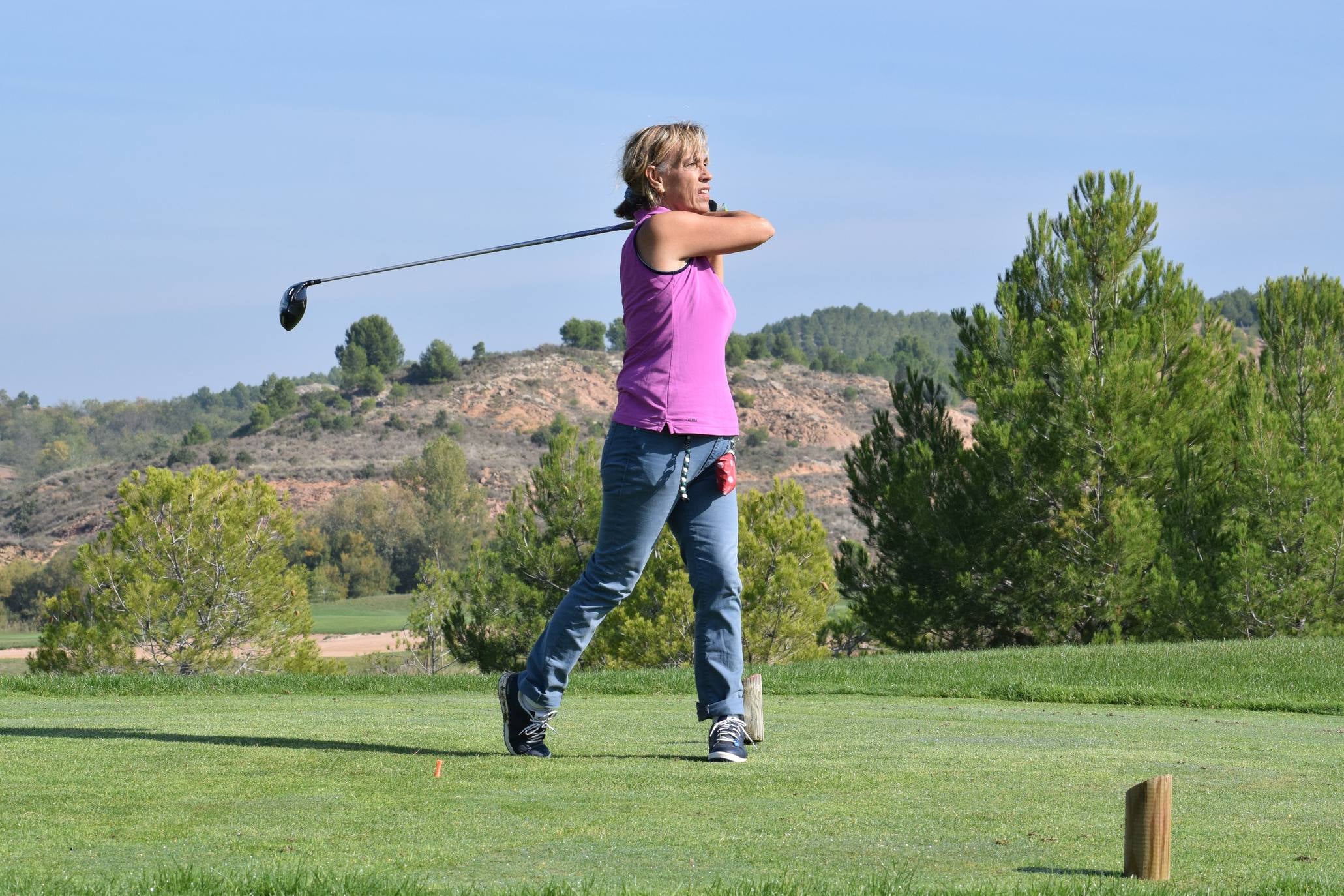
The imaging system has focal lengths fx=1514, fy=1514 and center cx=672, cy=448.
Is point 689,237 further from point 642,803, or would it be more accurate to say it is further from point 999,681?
point 999,681

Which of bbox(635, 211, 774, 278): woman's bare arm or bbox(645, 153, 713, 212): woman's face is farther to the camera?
bbox(645, 153, 713, 212): woman's face

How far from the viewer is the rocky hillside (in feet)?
340

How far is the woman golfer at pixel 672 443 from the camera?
16.4 ft

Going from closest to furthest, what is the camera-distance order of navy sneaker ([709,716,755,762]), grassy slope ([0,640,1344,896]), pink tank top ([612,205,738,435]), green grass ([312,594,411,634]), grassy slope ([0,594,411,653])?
1. grassy slope ([0,640,1344,896])
2. navy sneaker ([709,716,755,762])
3. pink tank top ([612,205,738,435])
4. grassy slope ([0,594,411,653])
5. green grass ([312,594,411,634])

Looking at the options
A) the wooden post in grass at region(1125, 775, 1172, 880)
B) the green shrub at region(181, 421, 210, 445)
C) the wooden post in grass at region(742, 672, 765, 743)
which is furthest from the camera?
the green shrub at region(181, 421, 210, 445)

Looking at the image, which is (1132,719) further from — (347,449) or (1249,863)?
(347,449)

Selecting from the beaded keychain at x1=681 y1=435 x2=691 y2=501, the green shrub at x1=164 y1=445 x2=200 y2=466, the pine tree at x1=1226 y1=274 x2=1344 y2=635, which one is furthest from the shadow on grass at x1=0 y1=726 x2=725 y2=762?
the green shrub at x1=164 y1=445 x2=200 y2=466

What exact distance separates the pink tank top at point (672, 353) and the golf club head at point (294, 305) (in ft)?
6.10

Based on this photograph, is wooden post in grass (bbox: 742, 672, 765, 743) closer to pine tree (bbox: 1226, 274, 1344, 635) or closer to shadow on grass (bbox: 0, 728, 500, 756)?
shadow on grass (bbox: 0, 728, 500, 756)

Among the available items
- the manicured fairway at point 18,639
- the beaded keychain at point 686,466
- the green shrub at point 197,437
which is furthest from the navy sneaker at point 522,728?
the green shrub at point 197,437

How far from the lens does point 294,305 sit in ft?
20.8

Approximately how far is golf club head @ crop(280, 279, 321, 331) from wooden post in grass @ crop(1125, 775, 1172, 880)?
4.18 meters

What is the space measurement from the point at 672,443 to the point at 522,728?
42.0 inches

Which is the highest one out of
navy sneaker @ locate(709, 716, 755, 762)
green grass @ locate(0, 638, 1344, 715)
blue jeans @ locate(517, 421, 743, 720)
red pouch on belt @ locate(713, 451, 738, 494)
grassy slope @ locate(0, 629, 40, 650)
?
red pouch on belt @ locate(713, 451, 738, 494)
